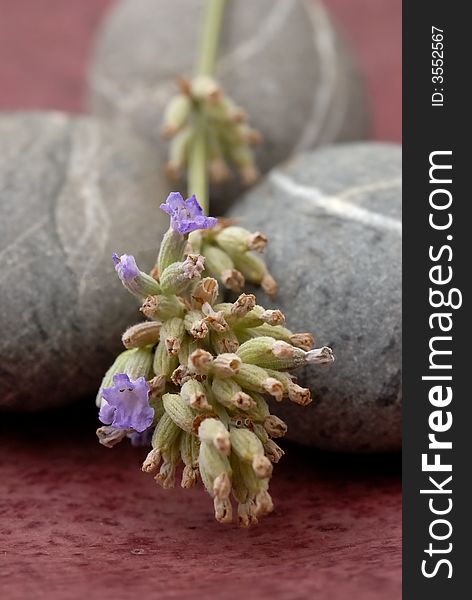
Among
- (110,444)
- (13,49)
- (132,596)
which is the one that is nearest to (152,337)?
(110,444)

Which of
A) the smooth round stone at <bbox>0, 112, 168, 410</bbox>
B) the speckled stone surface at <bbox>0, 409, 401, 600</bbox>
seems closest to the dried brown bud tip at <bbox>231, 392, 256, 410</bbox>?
the speckled stone surface at <bbox>0, 409, 401, 600</bbox>

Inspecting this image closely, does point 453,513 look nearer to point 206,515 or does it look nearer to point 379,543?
point 379,543

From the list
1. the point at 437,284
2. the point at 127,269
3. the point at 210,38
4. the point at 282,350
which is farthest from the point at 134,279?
the point at 210,38

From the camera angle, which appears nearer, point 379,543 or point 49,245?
point 379,543

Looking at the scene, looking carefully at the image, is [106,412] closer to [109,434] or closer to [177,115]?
[109,434]

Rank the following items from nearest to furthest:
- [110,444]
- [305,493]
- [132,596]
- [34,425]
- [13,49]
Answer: [132,596] → [110,444] → [305,493] → [34,425] → [13,49]

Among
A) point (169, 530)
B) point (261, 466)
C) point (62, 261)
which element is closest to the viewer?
point (261, 466)
